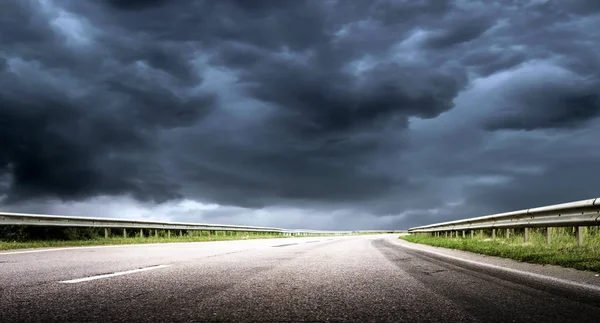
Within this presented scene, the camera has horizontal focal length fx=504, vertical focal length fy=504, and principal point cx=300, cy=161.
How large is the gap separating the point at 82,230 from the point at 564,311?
18.9 meters

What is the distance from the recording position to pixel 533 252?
9828 mm

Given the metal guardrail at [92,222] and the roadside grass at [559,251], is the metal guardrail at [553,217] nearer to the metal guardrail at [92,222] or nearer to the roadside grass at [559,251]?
the roadside grass at [559,251]

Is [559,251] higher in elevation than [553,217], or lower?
lower

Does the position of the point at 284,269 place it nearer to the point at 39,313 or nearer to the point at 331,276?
the point at 331,276

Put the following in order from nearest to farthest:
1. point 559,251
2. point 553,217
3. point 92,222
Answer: point 559,251 → point 553,217 → point 92,222

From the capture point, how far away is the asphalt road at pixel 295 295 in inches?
148

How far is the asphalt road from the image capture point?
3.75 meters

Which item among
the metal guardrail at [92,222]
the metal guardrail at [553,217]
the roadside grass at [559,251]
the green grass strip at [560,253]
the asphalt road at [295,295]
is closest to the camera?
the asphalt road at [295,295]

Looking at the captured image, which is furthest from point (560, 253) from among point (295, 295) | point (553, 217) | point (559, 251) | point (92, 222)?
point (92, 222)

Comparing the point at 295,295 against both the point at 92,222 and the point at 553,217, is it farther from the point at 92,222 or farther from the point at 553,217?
the point at 92,222

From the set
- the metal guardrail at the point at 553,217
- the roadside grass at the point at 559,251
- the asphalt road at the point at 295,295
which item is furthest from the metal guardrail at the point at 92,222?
the metal guardrail at the point at 553,217

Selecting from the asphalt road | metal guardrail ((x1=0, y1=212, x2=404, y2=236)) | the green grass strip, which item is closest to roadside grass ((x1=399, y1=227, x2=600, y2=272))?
the green grass strip

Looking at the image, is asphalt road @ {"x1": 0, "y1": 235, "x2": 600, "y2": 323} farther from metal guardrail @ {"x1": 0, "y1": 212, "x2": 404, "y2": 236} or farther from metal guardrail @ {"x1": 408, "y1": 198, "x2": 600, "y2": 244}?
metal guardrail @ {"x1": 0, "y1": 212, "x2": 404, "y2": 236}

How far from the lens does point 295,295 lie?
4.82 m
